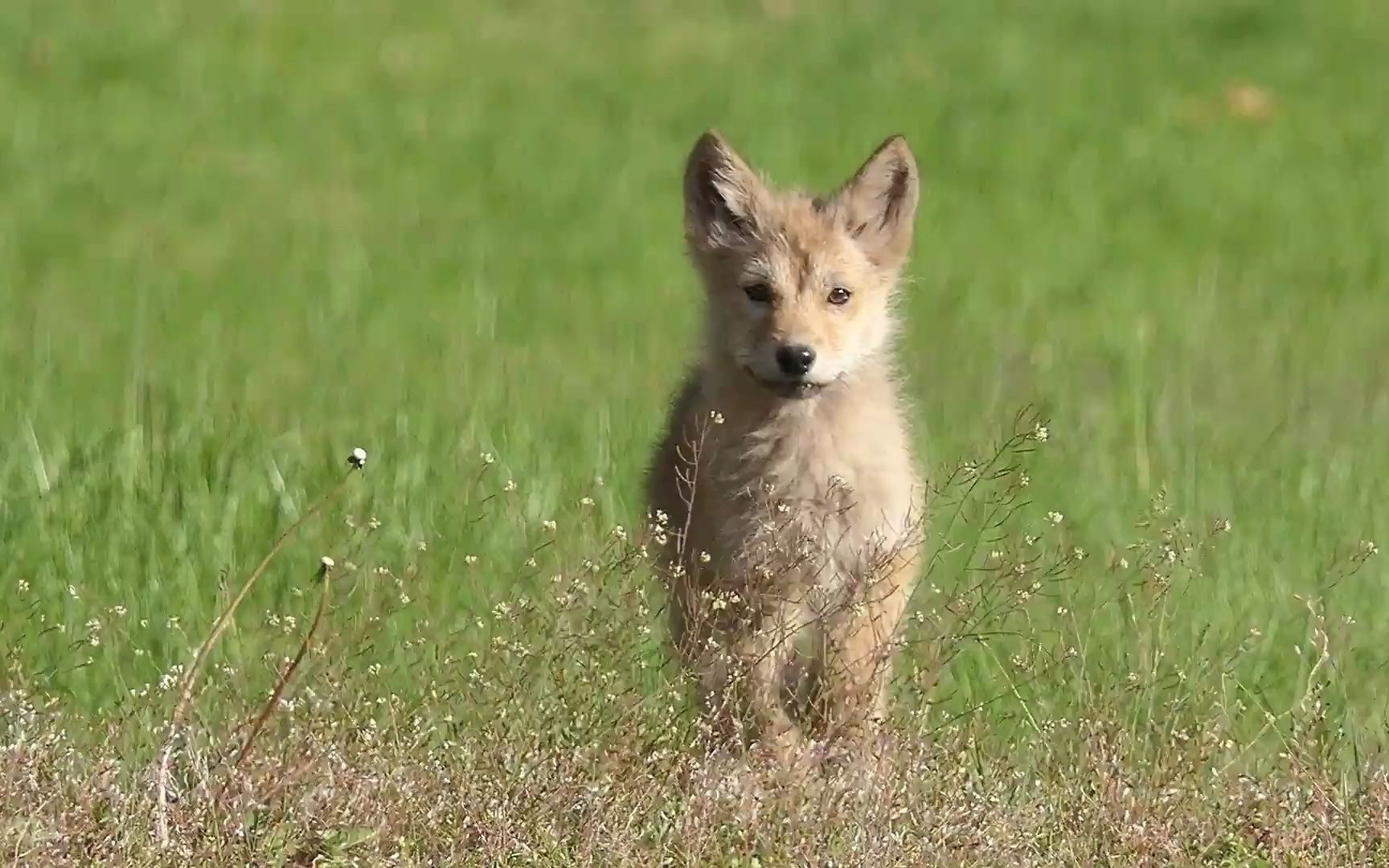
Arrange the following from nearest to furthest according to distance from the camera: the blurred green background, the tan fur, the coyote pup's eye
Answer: the tan fur → the coyote pup's eye → the blurred green background

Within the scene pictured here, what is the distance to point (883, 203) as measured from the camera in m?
6.88

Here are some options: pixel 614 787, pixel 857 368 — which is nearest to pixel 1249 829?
pixel 614 787

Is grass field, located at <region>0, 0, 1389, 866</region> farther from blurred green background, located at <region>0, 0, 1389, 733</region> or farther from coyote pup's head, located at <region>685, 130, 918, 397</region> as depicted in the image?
coyote pup's head, located at <region>685, 130, 918, 397</region>

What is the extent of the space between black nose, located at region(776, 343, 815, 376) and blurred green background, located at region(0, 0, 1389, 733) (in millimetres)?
741

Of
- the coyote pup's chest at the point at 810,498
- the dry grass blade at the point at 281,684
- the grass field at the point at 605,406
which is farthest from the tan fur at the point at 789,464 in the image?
the dry grass blade at the point at 281,684

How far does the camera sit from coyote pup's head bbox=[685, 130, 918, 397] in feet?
21.1

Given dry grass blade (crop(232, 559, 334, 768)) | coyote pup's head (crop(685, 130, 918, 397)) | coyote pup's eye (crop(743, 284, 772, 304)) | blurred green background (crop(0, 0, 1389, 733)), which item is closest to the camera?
dry grass blade (crop(232, 559, 334, 768))

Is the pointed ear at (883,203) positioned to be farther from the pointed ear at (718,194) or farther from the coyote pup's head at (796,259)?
the pointed ear at (718,194)

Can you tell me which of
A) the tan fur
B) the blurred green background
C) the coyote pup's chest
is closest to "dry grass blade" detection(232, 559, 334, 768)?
the blurred green background

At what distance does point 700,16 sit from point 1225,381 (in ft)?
30.8

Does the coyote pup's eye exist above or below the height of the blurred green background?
above

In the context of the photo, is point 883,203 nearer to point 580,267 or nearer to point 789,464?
point 789,464

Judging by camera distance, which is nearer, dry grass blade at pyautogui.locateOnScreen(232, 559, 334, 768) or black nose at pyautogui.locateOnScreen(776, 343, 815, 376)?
dry grass blade at pyautogui.locateOnScreen(232, 559, 334, 768)

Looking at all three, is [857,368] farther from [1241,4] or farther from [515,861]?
[1241,4]
